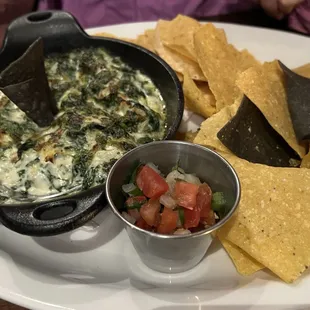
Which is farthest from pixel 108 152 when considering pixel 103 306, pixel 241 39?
pixel 241 39

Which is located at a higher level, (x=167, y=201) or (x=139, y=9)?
(x=167, y=201)

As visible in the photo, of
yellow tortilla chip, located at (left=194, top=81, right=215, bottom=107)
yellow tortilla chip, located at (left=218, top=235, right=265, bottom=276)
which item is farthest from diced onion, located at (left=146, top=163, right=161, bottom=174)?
yellow tortilla chip, located at (left=194, top=81, right=215, bottom=107)

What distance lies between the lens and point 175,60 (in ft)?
6.60

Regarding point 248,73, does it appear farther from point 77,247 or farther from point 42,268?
point 42,268

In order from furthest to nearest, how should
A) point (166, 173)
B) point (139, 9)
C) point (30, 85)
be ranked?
point (139, 9) → point (30, 85) → point (166, 173)

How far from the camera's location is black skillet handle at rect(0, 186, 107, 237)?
1266 mm

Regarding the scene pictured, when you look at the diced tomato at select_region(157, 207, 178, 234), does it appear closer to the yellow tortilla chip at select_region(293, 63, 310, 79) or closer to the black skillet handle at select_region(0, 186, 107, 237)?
the black skillet handle at select_region(0, 186, 107, 237)

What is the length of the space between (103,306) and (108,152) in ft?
1.57

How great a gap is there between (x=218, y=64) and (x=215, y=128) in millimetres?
358

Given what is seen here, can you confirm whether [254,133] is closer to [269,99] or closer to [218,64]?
[269,99]

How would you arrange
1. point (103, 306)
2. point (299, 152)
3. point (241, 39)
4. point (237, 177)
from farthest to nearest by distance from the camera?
point (241, 39) → point (299, 152) → point (237, 177) → point (103, 306)

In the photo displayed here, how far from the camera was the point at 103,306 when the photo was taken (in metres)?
1.26

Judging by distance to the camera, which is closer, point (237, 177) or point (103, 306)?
point (103, 306)

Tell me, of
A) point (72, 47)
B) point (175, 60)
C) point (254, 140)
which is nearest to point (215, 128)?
point (254, 140)
